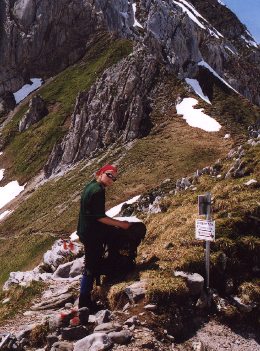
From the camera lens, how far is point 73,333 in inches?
398

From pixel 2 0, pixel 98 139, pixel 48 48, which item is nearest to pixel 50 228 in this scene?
pixel 98 139

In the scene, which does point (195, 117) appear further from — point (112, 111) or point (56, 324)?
point (56, 324)

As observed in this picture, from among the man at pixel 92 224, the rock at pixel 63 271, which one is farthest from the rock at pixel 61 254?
the man at pixel 92 224

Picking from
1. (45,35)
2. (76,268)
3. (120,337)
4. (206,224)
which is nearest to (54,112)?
(45,35)

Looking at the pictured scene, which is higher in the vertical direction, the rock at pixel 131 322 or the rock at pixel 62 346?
the rock at pixel 131 322

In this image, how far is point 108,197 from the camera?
4584 cm

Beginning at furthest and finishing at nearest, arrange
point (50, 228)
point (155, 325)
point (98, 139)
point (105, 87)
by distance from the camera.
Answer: point (105, 87)
point (98, 139)
point (50, 228)
point (155, 325)

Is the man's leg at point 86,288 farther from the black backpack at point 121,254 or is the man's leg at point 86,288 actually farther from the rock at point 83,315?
the black backpack at point 121,254

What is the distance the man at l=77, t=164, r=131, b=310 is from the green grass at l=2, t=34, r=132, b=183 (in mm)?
67285

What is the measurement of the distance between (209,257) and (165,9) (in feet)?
451

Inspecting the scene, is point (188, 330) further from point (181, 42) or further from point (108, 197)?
point (181, 42)

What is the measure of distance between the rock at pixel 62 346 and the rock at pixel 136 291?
6.78ft

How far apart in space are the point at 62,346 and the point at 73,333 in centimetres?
50

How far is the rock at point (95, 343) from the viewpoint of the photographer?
30.3 feet
